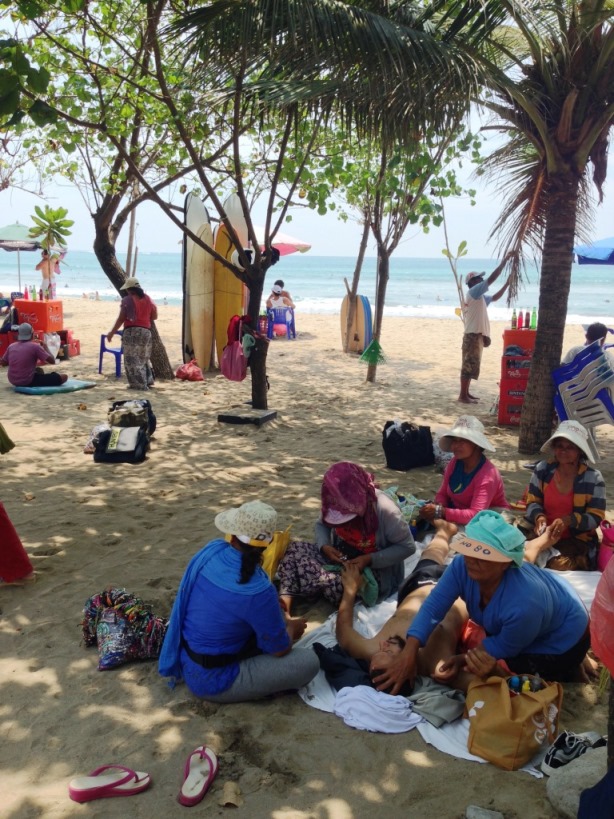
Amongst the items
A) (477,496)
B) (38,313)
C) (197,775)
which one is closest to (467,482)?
(477,496)

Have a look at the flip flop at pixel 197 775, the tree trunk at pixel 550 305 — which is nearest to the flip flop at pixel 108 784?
the flip flop at pixel 197 775

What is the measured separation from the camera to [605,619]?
6.30 feet

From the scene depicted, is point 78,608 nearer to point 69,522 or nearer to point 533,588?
point 69,522

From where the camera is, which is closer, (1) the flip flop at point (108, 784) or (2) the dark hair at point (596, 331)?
(1) the flip flop at point (108, 784)

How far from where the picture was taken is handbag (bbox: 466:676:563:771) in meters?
2.60

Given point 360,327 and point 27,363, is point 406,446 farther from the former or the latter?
point 360,327

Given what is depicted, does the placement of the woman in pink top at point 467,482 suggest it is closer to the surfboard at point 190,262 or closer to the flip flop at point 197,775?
the flip flop at point 197,775

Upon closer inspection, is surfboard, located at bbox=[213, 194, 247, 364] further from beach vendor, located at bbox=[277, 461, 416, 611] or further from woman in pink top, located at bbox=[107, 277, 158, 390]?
beach vendor, located at bbox=[277, 461, 416, 611]

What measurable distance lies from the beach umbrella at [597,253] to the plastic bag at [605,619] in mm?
9481

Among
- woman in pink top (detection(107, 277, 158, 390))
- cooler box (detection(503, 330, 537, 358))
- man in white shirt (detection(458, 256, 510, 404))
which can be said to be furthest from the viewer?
woman in pink top (detection(107, 277, 158, 390))

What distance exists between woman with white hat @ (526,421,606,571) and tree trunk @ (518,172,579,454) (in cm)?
260

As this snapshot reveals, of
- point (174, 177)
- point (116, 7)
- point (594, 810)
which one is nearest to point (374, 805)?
point (594, 810)

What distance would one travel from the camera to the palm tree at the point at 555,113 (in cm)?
603

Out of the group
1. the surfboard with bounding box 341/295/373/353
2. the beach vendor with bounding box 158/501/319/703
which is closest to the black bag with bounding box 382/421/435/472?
the beach vendor with bounding box 158/501/319/703
